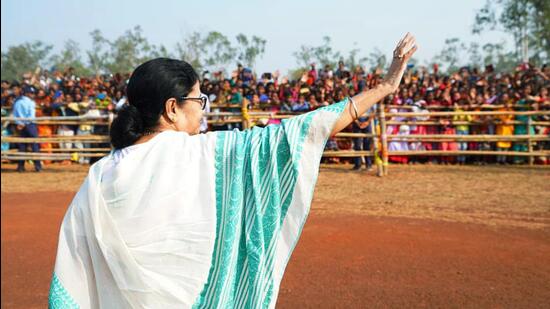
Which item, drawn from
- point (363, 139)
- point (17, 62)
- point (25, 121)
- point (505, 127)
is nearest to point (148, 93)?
point (363, 139)

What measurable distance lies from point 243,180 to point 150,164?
343 millimetres

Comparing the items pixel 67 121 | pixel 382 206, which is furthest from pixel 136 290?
pixel 67 121

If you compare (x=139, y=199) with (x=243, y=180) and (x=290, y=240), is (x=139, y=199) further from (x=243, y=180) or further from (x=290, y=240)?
(x=290, y=240)

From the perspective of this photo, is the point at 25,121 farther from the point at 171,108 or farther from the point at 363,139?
the point at 171,108

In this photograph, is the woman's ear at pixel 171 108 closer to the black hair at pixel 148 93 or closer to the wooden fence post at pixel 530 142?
the black hair at pixel 148 93

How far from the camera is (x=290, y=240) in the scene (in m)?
2.05

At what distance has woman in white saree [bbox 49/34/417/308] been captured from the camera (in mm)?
1992

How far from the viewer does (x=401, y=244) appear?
5.75 m

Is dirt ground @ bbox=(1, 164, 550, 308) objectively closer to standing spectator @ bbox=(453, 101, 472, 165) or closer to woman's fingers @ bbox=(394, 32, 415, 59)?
Answer: standing spectator @ bbox=(453, 101, 472, 165)

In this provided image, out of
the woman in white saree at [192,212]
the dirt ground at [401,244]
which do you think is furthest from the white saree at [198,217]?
the dirt ground at [401,244]

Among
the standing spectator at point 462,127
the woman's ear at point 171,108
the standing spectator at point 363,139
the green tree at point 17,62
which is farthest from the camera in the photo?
the green tree at point 17,62

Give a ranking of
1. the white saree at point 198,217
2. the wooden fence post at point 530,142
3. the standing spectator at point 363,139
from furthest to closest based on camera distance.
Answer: the wooden fence post at point 530,142
the standing spectator at point 363,139
the white saree at point 198,217

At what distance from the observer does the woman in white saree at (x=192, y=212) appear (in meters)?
1.99

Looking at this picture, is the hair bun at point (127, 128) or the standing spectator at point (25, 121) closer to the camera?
the hair bun at point (127, 128)
